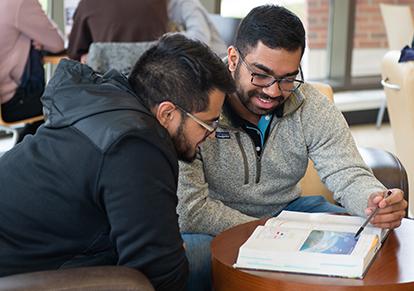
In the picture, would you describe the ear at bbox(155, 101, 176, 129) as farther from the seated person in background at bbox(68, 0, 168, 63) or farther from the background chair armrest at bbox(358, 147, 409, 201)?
the seated person in background at bbox(68, 0, 168, 63)

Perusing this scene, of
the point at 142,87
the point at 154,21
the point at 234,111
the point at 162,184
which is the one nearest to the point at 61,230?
the point at 162,184

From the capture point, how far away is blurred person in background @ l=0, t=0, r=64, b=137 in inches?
143

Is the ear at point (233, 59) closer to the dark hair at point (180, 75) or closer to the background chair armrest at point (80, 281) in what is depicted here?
the dark hair at point (180, 75)

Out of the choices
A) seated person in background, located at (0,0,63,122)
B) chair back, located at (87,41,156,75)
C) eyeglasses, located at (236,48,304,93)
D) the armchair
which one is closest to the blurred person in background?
seated person in background, located at (0,0,63,122)

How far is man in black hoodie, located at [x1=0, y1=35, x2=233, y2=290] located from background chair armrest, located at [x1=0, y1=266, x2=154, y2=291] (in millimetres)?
64

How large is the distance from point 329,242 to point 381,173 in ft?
2.86

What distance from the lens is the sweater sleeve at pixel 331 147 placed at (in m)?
2.15

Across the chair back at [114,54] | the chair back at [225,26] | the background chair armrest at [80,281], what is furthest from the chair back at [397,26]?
the background chair armrest at [80,281]

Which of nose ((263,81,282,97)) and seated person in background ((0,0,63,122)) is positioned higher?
nose ((263,81,282,97))

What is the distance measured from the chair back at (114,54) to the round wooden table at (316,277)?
5.65 ft

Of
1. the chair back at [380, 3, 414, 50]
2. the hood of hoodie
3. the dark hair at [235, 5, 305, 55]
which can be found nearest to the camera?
the hood of hoodie

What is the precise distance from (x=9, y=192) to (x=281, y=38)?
90 cm

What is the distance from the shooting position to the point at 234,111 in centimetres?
219

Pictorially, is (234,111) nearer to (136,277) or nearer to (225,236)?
(225,236)
